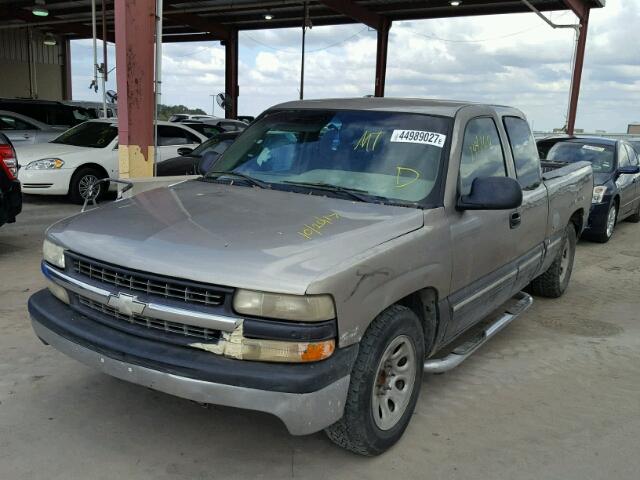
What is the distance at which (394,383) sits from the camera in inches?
120

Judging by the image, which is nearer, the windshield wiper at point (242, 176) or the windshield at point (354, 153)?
the windshield at point (354, 153)

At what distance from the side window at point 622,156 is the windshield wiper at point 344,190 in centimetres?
778

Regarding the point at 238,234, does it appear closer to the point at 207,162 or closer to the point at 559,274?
the point at 207,162

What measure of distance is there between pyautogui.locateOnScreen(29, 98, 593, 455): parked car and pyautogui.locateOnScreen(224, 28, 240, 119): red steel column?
78.4 ft

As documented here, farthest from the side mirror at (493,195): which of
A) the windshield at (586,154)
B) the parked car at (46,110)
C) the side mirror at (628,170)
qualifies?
the parked car at (46,110)

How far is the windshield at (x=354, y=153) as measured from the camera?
11.3 feet

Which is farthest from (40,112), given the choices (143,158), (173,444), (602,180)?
(173,444)

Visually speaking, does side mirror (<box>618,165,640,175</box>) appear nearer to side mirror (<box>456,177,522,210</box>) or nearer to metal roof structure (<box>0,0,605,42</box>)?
side mirror (<box>456,177,522,210</box>)

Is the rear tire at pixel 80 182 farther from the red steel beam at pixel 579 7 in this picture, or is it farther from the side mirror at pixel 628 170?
the red steel beam at pixel 579 7

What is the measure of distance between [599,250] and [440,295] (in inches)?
252

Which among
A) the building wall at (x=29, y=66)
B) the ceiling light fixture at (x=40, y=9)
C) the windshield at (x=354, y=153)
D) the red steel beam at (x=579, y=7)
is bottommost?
the windshield at (x=354, y=153)

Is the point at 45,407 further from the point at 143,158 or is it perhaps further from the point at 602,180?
the point at 602,180

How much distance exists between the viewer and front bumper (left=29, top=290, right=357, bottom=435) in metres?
2.43

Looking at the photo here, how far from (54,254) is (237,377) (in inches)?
53.2
